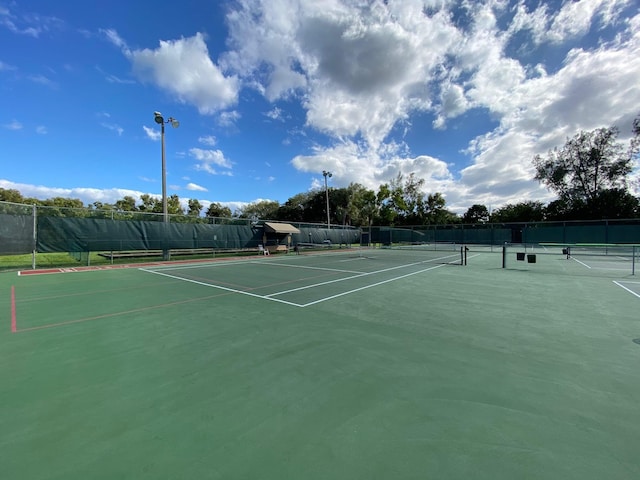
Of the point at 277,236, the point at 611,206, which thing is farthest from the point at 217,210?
the point at 611,206

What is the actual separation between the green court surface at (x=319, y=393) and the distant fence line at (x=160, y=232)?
925 centimetres

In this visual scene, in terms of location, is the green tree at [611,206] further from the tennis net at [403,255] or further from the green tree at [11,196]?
the green tree at [11,196]

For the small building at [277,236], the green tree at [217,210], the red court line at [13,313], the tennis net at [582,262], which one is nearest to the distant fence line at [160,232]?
the small building at [277,236]

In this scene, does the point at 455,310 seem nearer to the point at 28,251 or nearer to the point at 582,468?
the point at 582,468

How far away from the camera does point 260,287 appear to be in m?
8.03

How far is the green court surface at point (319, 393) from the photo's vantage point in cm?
179

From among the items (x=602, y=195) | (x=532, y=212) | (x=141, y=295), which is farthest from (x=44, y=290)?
(x=532, y=212)

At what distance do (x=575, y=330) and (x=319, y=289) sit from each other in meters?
5.35

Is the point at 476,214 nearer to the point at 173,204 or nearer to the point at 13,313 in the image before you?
the point at 173,204

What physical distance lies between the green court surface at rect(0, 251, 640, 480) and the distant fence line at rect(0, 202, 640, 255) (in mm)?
9251

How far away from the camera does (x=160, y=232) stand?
1672 cm

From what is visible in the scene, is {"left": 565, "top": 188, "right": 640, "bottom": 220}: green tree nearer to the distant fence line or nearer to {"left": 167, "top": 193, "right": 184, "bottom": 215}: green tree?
the distant fence line

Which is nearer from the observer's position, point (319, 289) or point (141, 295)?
point (141, 295)

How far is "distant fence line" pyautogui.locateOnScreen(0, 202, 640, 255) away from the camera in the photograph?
11.7 metres
